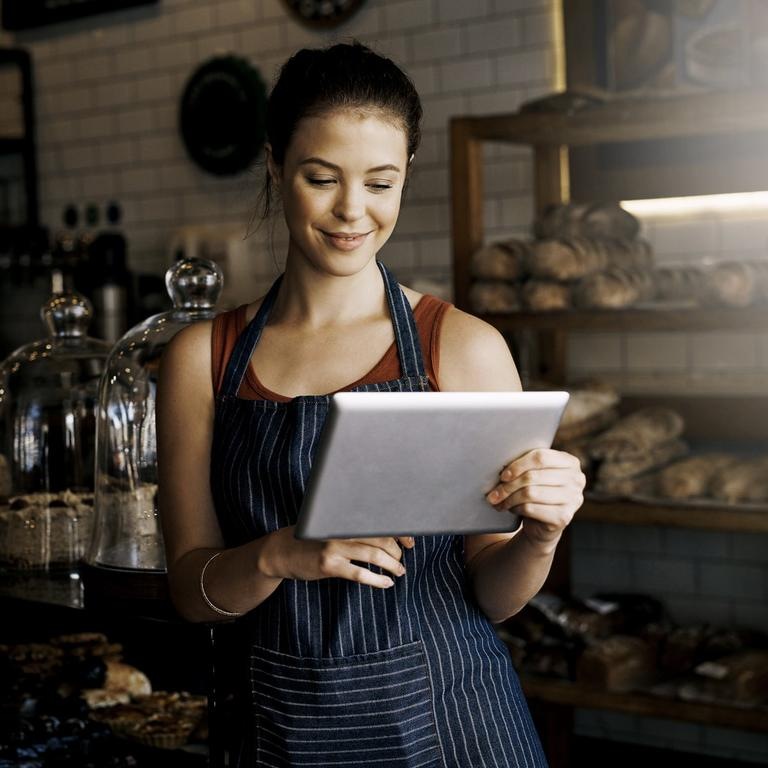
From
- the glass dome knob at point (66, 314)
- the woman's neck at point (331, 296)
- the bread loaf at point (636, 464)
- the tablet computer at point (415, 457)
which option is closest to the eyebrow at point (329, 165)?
the woman's neck at point (331, 296)

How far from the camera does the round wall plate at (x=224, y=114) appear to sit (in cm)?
471

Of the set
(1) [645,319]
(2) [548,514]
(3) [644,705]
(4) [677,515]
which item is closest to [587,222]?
(1) [645,319]

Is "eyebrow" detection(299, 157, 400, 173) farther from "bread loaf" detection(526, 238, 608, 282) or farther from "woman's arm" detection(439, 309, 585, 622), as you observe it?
"bread loaf" detection(526, 238, 608, 282)

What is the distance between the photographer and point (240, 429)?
5.19 ft

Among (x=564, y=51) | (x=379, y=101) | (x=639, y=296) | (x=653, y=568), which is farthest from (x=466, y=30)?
(x=379, y=101)

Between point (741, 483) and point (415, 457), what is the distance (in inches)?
83.4

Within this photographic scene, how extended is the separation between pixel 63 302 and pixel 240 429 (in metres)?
0.74

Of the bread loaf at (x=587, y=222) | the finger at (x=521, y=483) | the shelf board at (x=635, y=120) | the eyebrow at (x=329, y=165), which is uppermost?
the shelf board at (x=635, y=120)

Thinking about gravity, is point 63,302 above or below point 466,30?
below

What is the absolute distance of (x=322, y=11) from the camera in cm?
448

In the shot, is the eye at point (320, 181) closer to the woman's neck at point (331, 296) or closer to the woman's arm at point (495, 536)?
the woman's neck at point (331, 296)

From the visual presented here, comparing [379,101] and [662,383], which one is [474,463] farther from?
[662,383]

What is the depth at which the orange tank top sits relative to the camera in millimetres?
1590

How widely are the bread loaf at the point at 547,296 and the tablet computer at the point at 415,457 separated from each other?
203 cm
